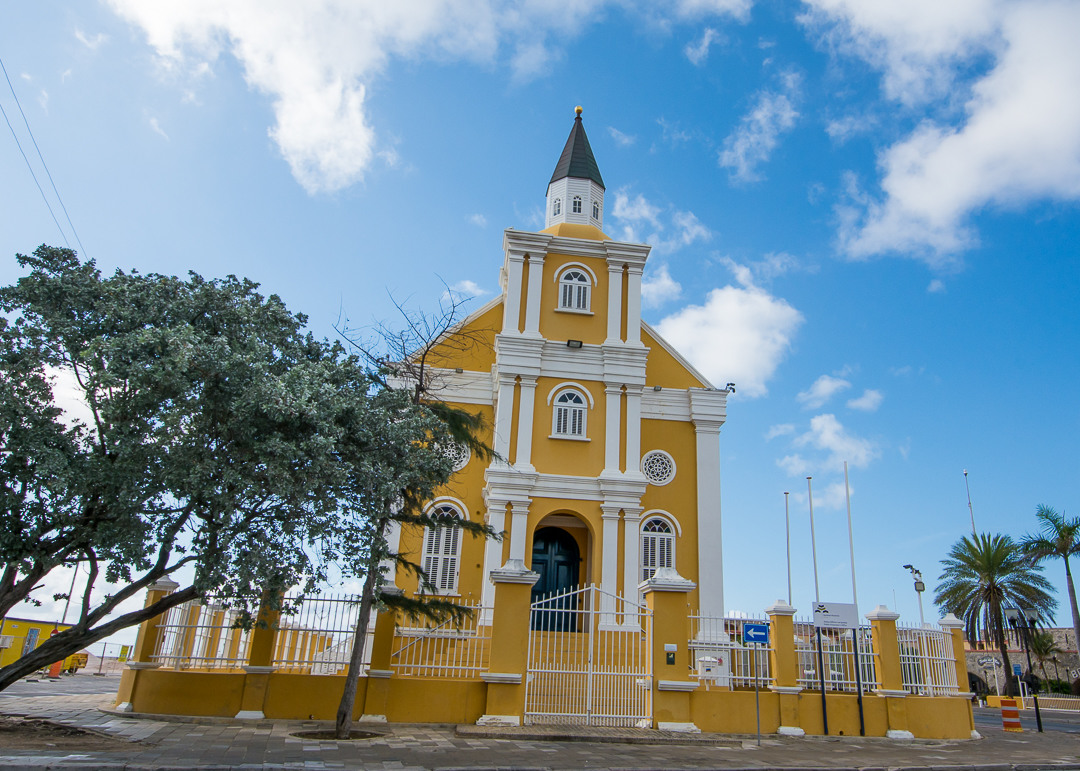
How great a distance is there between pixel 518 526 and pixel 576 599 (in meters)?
5.75

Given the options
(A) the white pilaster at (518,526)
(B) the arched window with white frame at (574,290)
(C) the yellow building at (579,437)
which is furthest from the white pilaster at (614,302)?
(A) the white pilaster at (518,526)

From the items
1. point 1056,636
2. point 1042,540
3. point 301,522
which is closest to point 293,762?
point 301,522

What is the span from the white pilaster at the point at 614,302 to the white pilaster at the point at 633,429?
63.8 inches

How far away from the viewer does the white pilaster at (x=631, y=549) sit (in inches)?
758

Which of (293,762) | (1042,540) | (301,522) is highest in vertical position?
(1042,540)

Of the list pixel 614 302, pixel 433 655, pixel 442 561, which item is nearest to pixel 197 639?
pixel 433 655

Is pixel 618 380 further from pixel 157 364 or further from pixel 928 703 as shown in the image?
pixel 157 364

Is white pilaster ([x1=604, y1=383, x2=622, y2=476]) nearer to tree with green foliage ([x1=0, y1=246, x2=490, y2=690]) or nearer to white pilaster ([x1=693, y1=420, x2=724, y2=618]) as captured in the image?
white pilaster ([x1=693, y1=420, x2=724, y2=618])

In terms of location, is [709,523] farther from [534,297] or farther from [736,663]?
[534,297]

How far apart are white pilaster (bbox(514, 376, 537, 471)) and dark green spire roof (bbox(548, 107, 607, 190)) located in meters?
8.26

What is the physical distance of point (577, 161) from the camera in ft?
84.0

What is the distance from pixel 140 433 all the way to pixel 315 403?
2.28 meters

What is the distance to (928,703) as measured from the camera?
14.5m

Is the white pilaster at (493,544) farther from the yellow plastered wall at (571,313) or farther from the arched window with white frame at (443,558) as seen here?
the yellow plastered wall at (571,313)
